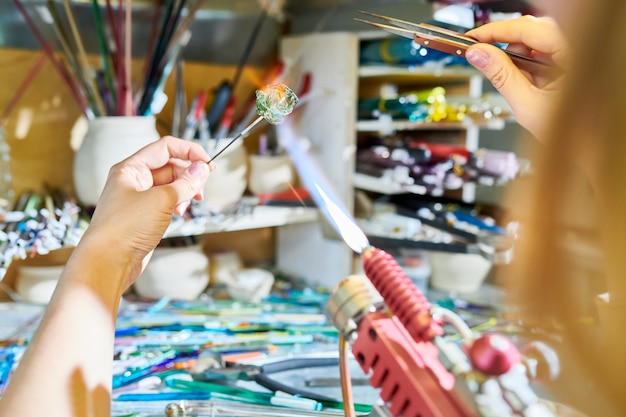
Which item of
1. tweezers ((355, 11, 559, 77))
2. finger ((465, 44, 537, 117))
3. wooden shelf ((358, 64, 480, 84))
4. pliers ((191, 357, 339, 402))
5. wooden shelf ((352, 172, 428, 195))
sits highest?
wooden shelf ((358, 64, 480, 84))

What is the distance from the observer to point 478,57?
0.58 m

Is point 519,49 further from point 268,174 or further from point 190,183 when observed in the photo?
point 268,174

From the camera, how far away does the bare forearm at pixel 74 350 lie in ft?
1.49

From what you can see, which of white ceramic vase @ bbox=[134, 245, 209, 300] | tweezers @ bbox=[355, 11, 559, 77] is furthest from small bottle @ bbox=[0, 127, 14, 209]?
tweezers @ bbox=[355, 11, 559, 77]

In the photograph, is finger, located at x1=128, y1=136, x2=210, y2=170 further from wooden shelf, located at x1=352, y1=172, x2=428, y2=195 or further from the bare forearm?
wooden shelf, located at x1=352, y1=172, x2=428, y2=195

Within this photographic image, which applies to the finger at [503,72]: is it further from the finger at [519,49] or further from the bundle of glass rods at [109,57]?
the bundle of glass rods at [109,57]

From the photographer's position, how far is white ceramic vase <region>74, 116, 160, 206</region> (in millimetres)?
938

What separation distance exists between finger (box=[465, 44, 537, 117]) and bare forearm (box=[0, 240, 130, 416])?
438 millimetres

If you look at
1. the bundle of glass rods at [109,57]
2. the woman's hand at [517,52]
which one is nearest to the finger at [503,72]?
the woman's hand at [517,52]

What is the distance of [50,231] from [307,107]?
605mm

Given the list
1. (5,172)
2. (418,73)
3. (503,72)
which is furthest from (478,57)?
(5,172)

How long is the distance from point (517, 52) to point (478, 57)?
93mm

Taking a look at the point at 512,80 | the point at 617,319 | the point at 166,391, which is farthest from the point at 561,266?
the point at 166,391

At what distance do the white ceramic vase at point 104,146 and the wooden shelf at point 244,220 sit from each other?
0.49 ft
